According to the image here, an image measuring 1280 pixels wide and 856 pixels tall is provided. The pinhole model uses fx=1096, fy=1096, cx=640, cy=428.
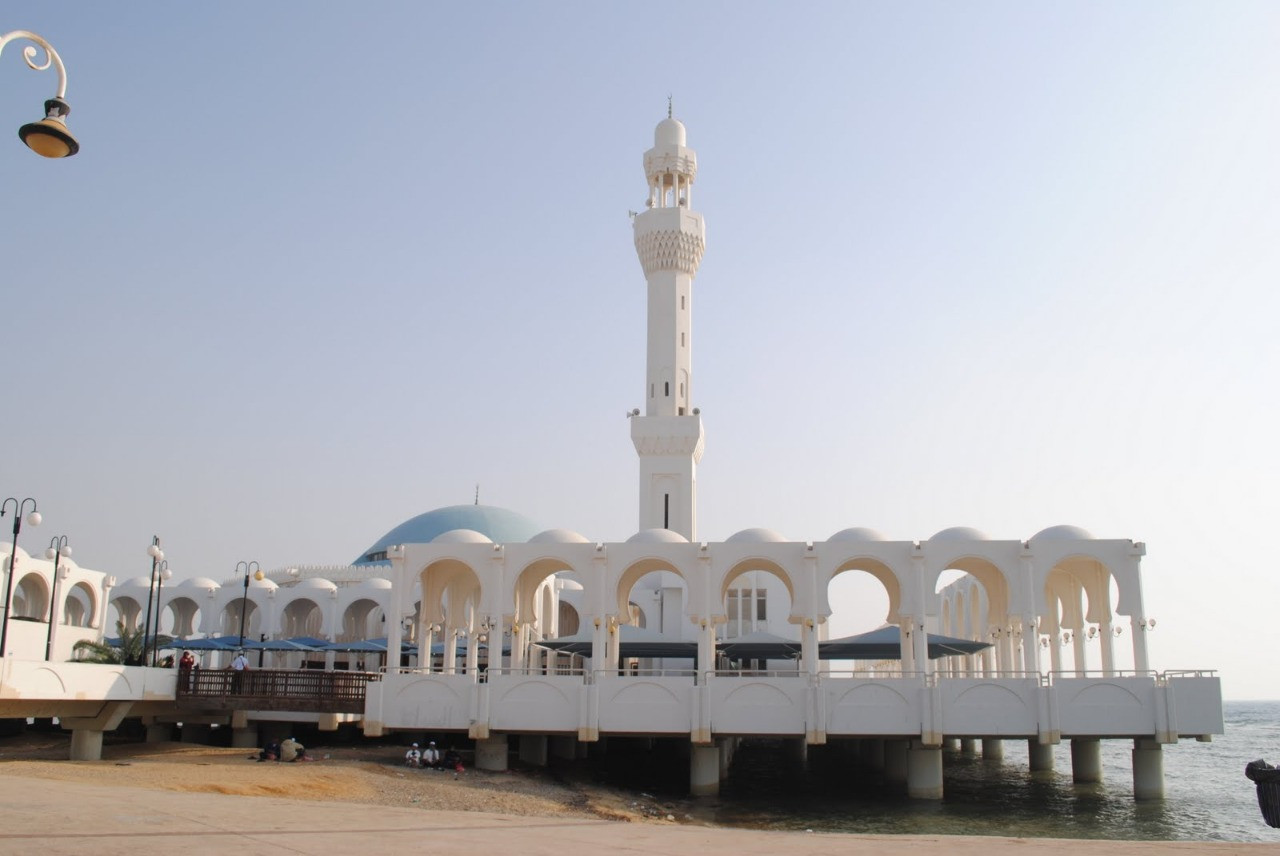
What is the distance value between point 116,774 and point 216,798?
26.3 ft

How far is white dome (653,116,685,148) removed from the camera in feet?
160

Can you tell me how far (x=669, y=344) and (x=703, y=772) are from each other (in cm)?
2161

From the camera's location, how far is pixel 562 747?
114 ft

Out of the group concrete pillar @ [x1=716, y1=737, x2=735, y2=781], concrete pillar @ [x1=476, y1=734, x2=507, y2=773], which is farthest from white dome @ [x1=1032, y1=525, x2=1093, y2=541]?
concrete pillar @ [x1=476, y1=734, x2=507, y2=773]

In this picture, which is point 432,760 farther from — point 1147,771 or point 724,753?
point 1147,771

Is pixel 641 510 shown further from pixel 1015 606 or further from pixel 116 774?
pixel 116 774

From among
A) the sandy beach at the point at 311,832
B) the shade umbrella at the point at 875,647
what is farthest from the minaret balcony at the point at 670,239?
the sandy beach at the point at 311,832

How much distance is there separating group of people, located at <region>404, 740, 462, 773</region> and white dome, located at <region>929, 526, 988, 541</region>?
13.9 m

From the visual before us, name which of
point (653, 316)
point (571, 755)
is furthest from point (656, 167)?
point (571, 755)

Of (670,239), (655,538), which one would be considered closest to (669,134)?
(670,239)

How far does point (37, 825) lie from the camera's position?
1143 cm

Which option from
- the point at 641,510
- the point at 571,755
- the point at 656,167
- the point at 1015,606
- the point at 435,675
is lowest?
the point at 571,755

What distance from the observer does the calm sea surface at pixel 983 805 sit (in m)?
24.5

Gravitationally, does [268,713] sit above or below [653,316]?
below
